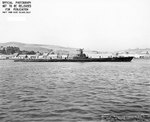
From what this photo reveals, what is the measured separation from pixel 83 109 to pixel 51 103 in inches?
125

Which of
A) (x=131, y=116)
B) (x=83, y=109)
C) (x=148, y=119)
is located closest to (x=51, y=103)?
(x=83, y=109)

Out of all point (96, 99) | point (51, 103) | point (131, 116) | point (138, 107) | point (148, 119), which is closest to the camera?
point (148, 119)

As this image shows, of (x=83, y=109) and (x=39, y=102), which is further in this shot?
(x=39, y=102)

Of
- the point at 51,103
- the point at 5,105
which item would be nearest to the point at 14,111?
the point at 5,105

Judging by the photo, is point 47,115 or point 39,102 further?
point 39,102

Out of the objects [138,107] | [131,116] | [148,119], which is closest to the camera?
[148,119]

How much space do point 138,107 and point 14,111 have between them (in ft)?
28.9

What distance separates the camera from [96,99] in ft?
58.6

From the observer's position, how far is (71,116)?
42.0 ft

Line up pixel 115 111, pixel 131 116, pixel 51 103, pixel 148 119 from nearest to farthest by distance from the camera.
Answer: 1. pixel 148 119
2. pixel 131 116
3. pixel 115 111
4. pixel 51 103

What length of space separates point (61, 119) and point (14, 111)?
3.87 metres

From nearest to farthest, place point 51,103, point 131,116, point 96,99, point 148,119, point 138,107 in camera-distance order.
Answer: point 148,119
point 131,116
point 138,107
point 51,103
point 96,99

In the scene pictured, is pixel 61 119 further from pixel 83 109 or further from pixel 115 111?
pixel 115 111

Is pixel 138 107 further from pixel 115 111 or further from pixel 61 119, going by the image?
pixel 61 119
